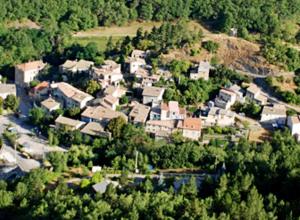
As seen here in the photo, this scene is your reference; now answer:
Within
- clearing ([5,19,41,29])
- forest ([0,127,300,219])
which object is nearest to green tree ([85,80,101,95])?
forest ([0,127,300,219])

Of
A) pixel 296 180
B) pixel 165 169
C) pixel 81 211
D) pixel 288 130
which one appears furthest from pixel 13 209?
pixel 288 130

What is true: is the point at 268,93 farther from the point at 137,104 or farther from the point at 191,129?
the point at 137,104

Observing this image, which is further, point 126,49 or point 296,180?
point 126,49

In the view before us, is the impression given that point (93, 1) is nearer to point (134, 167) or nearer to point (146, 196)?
point (134, 167)

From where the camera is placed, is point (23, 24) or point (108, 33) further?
point (23, 24)

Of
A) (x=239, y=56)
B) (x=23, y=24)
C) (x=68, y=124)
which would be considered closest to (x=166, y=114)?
(x=68, y=124)
